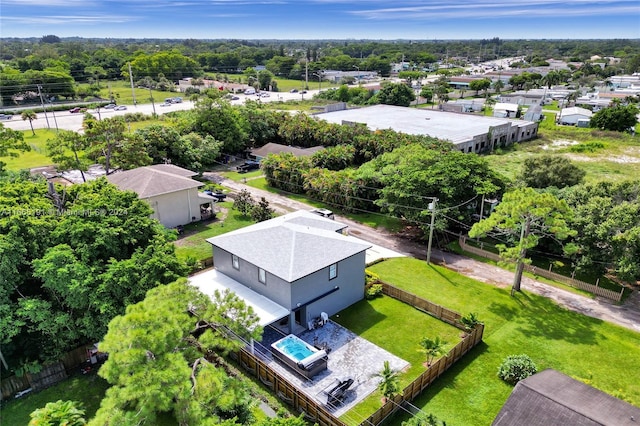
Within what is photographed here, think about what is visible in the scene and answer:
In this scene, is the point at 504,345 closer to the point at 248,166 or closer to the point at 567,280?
the point at 567,280

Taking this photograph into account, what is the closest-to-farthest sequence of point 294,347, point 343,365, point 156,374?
point 156,374, point 343,365, point 294,347

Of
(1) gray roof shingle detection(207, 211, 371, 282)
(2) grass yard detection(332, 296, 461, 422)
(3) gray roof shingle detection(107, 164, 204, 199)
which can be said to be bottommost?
(2) grass yard detection(332, 296, 461, 422)

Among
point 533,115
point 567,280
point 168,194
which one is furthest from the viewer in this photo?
point 533,115

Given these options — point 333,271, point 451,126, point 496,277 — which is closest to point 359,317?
point 333,271

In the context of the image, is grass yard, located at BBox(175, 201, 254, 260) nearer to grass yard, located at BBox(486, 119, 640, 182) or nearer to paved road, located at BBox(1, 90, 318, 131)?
grass yard, located at BBox(486, 119, 640, 182)

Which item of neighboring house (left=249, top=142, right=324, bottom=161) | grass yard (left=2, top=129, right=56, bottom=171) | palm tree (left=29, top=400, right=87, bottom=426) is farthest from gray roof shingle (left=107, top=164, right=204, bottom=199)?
grass yard (left=2, top=129, right=56, bottom=171)

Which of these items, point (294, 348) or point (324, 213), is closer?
point (294, 348)
